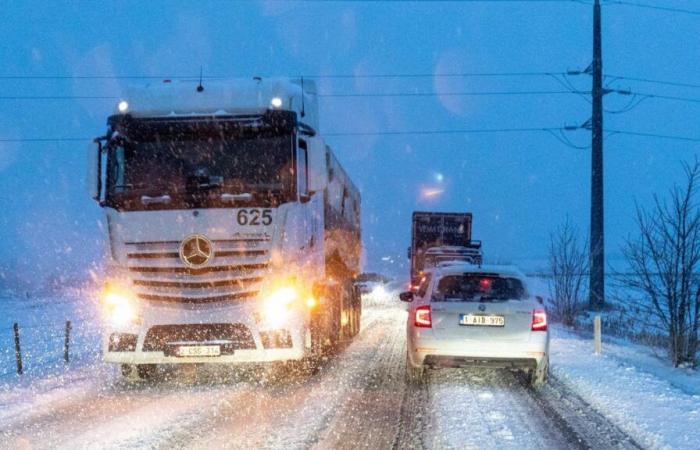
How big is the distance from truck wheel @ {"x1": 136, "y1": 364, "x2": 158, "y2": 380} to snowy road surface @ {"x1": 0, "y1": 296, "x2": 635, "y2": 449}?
0.33 metres

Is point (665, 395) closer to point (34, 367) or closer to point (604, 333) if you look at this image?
point (34, 367)

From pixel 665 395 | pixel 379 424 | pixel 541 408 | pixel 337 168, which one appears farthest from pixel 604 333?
pixel 379 424

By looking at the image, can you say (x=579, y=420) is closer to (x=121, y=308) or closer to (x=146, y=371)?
(x=121, y=308)

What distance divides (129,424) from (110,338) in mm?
2223

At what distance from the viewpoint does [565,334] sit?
57.9ft

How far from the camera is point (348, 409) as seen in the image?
716 cm

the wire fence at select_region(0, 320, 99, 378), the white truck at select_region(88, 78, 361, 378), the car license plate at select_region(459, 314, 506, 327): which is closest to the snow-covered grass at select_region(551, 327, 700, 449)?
the car license plate at select_region(459, 314, 506, 327)

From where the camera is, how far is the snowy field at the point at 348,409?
19.3 feet

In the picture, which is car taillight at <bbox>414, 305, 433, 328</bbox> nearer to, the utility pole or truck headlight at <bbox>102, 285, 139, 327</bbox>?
truck headlight at <bbox>102, 285, 139, 327</bbox>

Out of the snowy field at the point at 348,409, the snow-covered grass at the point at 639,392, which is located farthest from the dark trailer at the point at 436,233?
the snowy field at the point at 348,409

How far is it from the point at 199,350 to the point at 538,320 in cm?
441

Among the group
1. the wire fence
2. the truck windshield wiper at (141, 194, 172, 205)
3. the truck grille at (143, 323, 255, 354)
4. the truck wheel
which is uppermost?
the truck windshield wiper at (141, 194, 172, 205)

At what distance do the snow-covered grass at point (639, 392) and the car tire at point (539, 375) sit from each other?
0.48m

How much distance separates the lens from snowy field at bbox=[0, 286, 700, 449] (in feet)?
19.3
